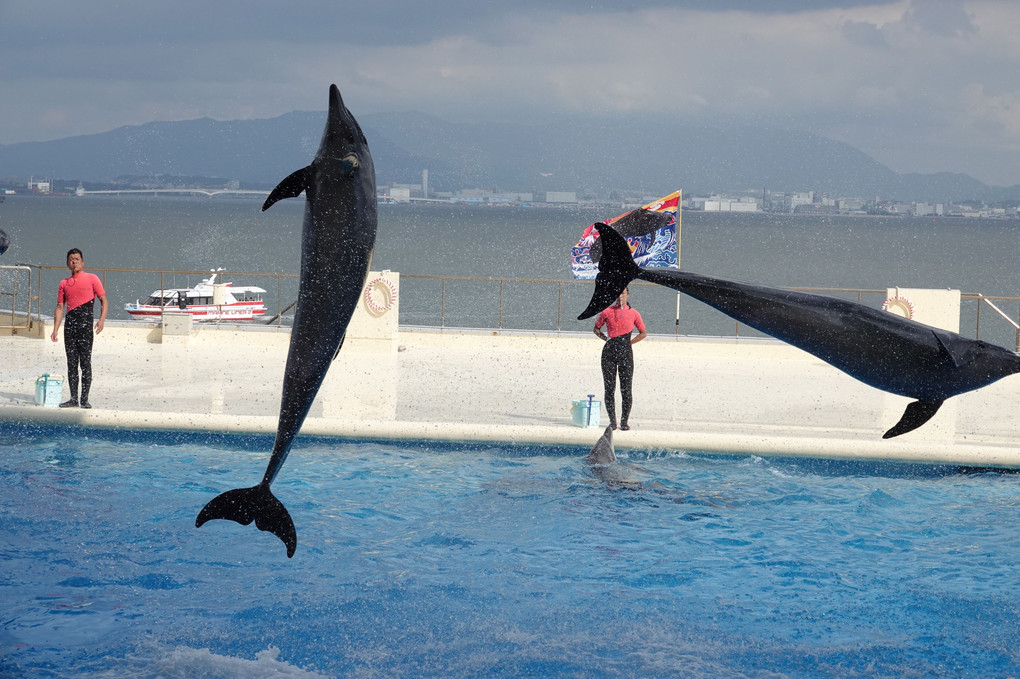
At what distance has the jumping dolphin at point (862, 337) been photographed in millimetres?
4621

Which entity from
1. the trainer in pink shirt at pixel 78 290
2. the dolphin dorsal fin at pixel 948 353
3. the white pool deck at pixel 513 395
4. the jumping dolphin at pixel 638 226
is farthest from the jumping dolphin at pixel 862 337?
the trainer in pink shirt at pixel 78 290

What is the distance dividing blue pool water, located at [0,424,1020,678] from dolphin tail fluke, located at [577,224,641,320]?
10.5 feet

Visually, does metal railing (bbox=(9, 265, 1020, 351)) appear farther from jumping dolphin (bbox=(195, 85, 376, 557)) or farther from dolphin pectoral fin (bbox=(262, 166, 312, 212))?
dolphin pectoral fin (bbox=(262, 166, 312, 212))

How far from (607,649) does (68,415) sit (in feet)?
26.3

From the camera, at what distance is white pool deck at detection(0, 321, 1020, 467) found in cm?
1227

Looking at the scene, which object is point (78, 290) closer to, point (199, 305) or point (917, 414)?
point (917, 414)

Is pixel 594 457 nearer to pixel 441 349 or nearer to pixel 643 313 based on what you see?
pixel 441 349

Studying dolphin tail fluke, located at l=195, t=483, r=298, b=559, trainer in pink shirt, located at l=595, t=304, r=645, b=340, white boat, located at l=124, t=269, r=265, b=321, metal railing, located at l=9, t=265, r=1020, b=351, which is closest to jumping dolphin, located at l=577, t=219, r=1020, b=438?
dolphin tail fluke, located at l=195, t=483, r=298, b=559

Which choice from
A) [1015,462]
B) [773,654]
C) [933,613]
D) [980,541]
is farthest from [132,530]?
[1015,462]

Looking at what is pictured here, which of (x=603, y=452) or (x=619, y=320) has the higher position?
(x=619, y=320)

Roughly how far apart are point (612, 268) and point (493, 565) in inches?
185

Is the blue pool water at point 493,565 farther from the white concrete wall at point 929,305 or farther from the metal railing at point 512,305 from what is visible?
the metal railing at point 512,305

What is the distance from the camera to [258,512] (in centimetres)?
511

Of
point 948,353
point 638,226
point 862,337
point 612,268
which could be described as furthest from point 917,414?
point 638,226
